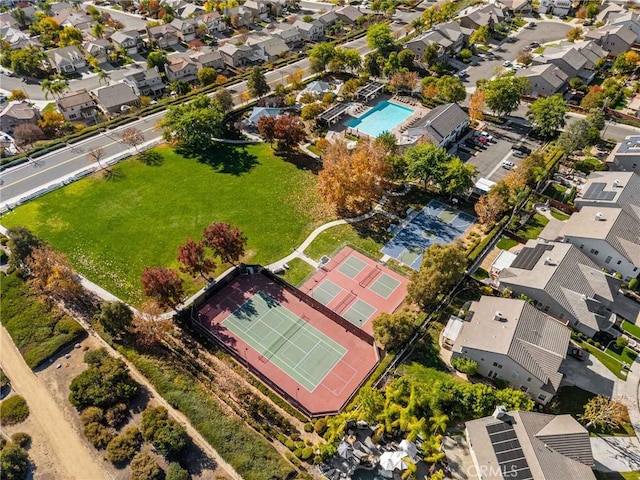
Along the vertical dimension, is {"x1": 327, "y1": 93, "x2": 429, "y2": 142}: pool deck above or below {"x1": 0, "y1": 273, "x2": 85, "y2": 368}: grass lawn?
above

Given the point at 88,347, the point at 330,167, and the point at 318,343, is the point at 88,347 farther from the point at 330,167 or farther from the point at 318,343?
the point at 330,167

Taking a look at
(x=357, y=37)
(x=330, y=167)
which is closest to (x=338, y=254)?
(x=330, y=167)

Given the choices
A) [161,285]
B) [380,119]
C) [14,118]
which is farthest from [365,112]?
[14,118]

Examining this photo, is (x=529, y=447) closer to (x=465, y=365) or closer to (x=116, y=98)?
(x=465, y=365)

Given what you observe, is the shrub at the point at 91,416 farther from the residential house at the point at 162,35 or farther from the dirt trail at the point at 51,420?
the residential house at the point at 162,35

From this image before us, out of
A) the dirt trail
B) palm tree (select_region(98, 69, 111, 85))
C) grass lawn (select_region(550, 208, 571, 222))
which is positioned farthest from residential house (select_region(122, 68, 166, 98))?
grass lawn (select_region(550, 208, 571, 222))

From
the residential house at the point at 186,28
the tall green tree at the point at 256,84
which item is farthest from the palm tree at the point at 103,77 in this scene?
the tall green tree at the point at 256,84

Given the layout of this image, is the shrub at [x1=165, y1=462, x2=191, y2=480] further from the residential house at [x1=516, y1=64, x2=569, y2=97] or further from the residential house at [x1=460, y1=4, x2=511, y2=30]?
the residential house at [x1=460, y1=4, x2=511, y2=30]

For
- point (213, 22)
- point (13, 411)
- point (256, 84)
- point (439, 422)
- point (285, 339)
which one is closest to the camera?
point (439, 422)
